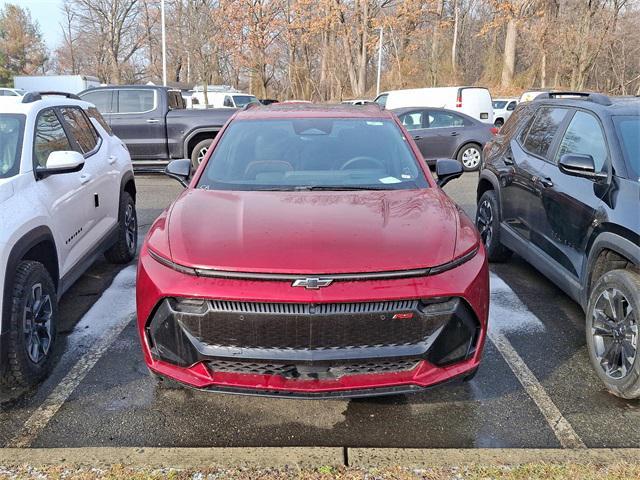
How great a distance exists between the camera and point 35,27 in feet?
245

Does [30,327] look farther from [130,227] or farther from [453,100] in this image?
[453,100]

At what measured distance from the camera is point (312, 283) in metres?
2.67

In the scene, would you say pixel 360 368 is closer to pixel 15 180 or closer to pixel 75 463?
pixel 75 463

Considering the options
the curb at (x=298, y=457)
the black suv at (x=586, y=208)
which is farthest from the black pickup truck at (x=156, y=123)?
the curb at (x=298, y=457)

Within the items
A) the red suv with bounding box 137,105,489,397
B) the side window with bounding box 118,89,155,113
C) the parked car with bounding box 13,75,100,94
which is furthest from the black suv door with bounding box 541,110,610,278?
the parked car with bounding box 13,75,100,94

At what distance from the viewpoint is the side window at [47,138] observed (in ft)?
13.3

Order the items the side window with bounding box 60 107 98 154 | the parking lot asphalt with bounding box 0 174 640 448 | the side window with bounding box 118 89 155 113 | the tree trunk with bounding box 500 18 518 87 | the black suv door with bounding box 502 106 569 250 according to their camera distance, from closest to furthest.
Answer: the parking lot asphalt with bounding box 0 174 640 448
the black suv door with bounding box 502 106 569 250
the side window with bounding box 60 107 98 154
the side window with bounding box 118 89 155 113
the tree trunk with bounding box 500 18 518 87

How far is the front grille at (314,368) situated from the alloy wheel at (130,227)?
12.0 feet

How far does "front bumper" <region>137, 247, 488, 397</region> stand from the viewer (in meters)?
2.68

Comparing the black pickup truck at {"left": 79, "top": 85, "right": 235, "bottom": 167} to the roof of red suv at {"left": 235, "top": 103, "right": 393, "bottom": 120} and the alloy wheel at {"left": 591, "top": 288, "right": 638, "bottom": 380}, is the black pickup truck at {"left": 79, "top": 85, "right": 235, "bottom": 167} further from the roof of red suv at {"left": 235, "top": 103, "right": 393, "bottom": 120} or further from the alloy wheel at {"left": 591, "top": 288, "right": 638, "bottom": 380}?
the alloy wheel at {"left": 591, "top": 288, "right": 638, "bottom": 380}

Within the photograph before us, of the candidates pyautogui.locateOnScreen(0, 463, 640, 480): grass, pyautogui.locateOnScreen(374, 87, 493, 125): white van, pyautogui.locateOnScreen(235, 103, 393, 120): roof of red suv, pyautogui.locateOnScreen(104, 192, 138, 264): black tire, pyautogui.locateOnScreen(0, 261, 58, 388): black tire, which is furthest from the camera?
pyautogui.locateOnScreen(374, 87, 493, 125): white van

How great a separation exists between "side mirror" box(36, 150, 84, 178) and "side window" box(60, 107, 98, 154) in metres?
1.08

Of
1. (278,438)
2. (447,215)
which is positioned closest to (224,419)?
(278,438)

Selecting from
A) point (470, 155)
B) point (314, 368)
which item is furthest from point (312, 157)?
point (470, 155)
